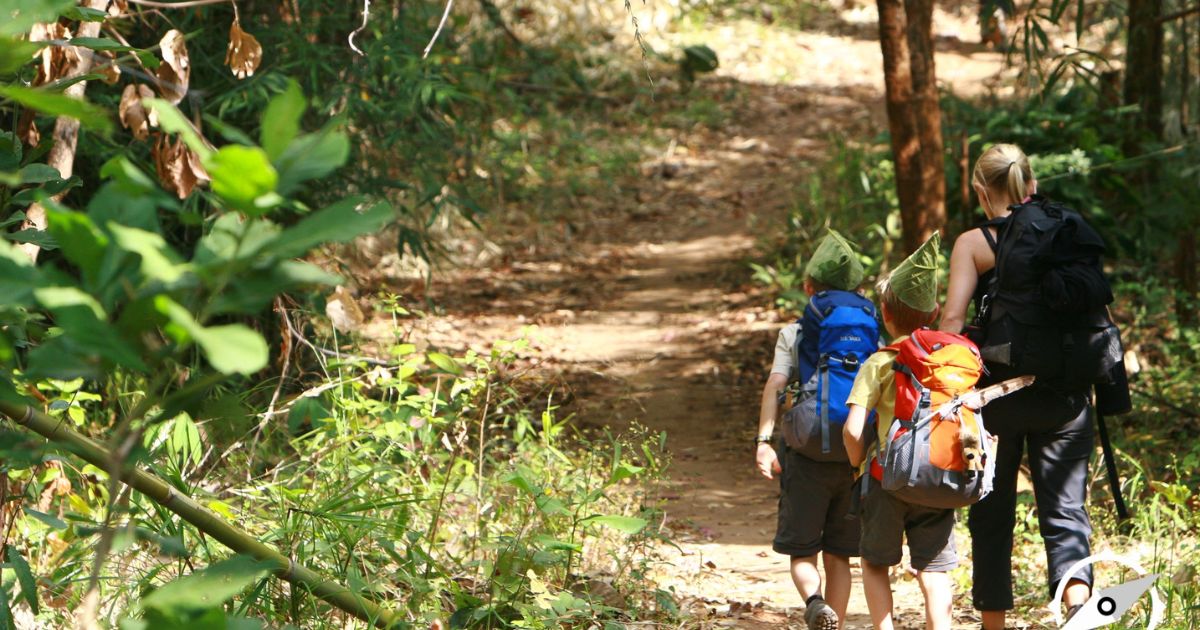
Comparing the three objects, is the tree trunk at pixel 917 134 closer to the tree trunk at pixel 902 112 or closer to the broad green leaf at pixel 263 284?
the tree trunk at pixel 902 112

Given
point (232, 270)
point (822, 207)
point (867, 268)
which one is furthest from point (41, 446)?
point (822, 207)

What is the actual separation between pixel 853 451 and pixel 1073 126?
5.83 meters

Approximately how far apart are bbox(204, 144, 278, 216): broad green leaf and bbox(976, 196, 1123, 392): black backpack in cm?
321

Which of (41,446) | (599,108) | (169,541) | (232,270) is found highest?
(232,270)

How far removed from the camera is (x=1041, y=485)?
411 cm

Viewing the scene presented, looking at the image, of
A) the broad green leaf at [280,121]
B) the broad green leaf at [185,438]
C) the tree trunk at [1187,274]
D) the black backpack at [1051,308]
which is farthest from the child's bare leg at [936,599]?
the tree trunk at [1187,274]

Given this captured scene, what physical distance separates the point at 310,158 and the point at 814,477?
304cm

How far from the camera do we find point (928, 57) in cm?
719

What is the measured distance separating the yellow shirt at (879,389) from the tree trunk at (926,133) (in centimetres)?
364

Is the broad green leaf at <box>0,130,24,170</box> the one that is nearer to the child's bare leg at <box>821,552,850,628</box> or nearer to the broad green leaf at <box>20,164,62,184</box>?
the broad green leaf at <box>20,164,62,184</box>

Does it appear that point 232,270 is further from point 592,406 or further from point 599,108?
point 599,108

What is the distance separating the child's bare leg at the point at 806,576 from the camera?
4.06m

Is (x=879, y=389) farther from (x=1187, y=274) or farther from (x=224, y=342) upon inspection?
(x=1187, y=274)

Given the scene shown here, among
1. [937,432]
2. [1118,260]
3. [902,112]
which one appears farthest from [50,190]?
[1118,260]
